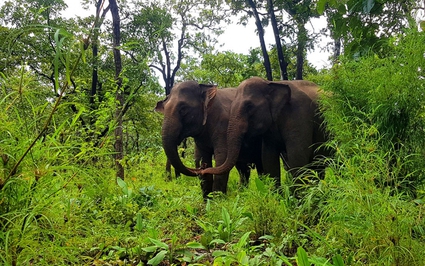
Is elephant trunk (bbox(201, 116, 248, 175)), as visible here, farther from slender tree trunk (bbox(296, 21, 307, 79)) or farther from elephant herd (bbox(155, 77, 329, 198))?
slender tree trunk (bbox(296, 21, 307, 79))

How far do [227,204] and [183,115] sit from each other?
2.11 m

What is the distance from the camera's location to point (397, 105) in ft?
9.52

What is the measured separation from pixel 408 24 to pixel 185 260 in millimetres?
2503

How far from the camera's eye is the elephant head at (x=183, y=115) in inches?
214

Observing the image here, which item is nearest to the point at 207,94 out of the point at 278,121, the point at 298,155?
the point at 278,121

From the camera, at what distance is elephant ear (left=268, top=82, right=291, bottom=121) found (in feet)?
18.0

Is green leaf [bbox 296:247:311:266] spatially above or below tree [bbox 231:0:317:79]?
below

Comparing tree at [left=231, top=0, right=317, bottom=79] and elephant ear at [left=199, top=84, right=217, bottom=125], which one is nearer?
elephant ear at [left=199, top=84, right=217, bottom=125]

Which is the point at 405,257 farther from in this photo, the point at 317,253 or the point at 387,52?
the point at 387,52

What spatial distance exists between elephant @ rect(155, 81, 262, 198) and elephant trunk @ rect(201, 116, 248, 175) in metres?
0.10

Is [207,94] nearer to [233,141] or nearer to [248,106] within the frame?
[248,106]

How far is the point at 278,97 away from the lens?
5516 mm

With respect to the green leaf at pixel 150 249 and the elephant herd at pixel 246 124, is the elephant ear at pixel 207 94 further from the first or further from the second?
the green leaf at pixel 150 249

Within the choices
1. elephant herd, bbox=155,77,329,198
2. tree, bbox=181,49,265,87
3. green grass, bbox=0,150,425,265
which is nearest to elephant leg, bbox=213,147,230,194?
elephant herd, bbox=155,77,329,198
